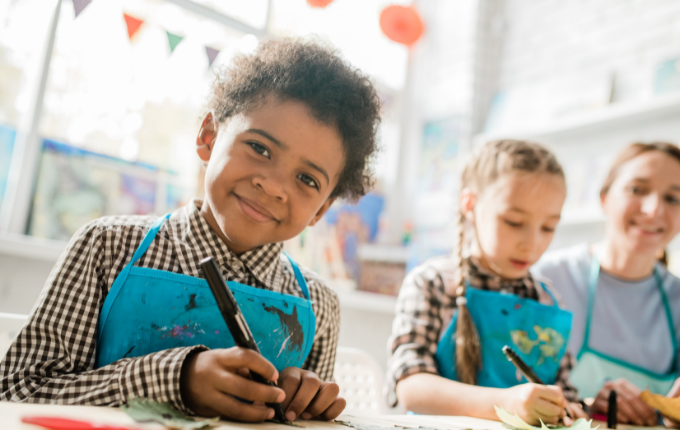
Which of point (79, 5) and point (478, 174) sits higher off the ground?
point (79, 5)

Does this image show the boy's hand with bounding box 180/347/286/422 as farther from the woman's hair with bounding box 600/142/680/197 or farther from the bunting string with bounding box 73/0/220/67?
the bunting string with bounding box 73/0/220/67

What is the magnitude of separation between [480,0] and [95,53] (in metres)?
1.81

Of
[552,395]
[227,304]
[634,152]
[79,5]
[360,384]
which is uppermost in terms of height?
[79,5]

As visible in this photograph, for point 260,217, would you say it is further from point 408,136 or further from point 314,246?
point 408,136

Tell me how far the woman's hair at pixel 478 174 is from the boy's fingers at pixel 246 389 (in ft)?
1.83

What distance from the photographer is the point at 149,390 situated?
0.50 m

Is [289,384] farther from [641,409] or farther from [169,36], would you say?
[169,36]

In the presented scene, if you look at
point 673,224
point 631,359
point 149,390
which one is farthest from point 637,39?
point 149,390

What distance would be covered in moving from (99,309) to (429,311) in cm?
59

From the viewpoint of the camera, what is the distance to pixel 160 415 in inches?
16.2

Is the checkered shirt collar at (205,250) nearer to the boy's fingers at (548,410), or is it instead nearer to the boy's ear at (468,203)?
the boy's fingers at (548,410)

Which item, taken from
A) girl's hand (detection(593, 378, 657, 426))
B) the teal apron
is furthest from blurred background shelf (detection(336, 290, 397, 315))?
girl's hand (detection(593, 378, 657, 426))

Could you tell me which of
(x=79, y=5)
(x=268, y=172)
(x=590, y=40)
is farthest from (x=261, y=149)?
(x=590, y=40)

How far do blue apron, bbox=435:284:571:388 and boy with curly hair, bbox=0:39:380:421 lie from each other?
0.25m
